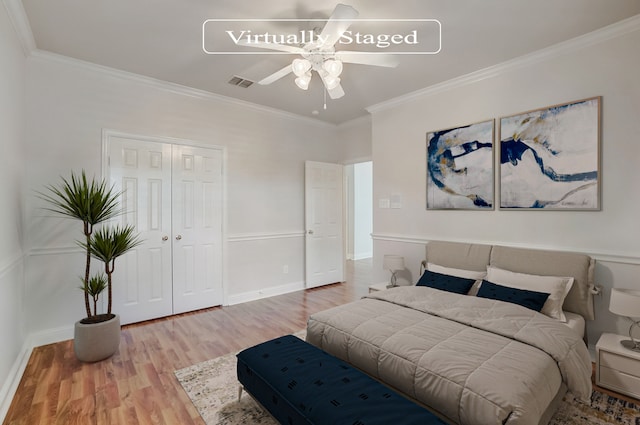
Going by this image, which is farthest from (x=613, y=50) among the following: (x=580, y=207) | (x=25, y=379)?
(x=25, y=379)

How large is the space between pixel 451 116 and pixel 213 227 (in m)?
3.37

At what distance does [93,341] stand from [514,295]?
3679mm

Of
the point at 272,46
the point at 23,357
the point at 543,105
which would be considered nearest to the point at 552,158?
the point at 543,105

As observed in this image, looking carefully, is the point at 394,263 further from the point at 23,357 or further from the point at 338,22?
the point at 23,357

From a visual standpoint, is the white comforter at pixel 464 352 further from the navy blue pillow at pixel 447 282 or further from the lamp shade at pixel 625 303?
the lamp shade at pixel 625 303

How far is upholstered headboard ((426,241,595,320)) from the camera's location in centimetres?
268

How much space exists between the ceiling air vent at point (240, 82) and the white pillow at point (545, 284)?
3.46m

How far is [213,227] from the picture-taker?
A: 4230 millimetres

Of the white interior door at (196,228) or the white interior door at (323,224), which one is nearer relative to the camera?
the white interior door at (196,228)

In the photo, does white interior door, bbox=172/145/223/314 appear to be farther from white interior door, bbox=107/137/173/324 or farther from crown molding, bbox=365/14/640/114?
crown molding, bbox=365/14/640/114

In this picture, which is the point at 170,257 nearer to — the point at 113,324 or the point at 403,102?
the point at 113,324

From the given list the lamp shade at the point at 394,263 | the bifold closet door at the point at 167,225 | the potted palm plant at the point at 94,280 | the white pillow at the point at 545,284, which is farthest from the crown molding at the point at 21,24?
the white pillow at the point at 545,284

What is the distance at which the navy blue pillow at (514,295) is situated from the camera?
255 centimetres

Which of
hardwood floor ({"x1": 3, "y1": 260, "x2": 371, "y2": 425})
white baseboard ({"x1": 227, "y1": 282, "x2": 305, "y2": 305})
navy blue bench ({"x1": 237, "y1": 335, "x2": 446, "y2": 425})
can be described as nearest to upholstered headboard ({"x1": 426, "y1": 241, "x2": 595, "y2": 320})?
hardwood floor ({"x1": 3, "y1": 260, "x2": 371, "y2": 425})
